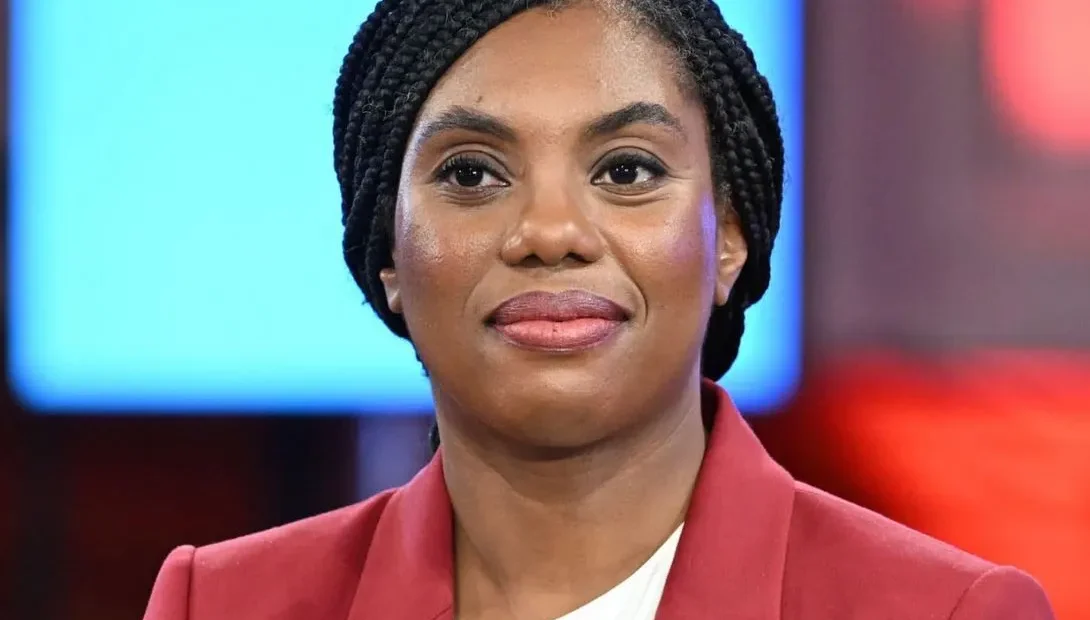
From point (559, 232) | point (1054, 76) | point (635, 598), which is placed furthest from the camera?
point (1054, 76)

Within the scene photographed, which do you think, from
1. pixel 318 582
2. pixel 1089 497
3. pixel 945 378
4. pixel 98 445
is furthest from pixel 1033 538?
pixel 98 445

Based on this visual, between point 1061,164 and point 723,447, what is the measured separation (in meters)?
1.17

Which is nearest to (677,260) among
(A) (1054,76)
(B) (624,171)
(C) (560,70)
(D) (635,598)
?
A: (B) (624,171)

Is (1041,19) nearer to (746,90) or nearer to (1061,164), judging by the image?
(1061,164)

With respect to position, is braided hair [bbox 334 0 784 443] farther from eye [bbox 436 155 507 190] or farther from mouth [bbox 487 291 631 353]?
mouth [bbox 487 291 631 353]

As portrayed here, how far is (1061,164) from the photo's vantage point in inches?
96.9

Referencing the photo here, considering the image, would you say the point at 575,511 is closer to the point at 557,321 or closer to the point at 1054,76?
the point at 557,321

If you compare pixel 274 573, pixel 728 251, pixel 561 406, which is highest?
pixel 728 251

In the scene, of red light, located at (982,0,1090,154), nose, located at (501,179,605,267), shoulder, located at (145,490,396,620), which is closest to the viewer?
nose, located at (501,179,605,267)

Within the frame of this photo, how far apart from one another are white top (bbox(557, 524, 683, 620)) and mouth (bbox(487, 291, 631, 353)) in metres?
0.25

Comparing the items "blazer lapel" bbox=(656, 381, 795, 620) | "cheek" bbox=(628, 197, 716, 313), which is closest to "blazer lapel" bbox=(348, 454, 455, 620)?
"blazer lapel" bbox=(656, 381, 795, 620)

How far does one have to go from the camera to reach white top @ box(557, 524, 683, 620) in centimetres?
148

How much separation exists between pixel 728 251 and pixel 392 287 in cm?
37

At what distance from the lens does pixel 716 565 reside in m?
1.46
